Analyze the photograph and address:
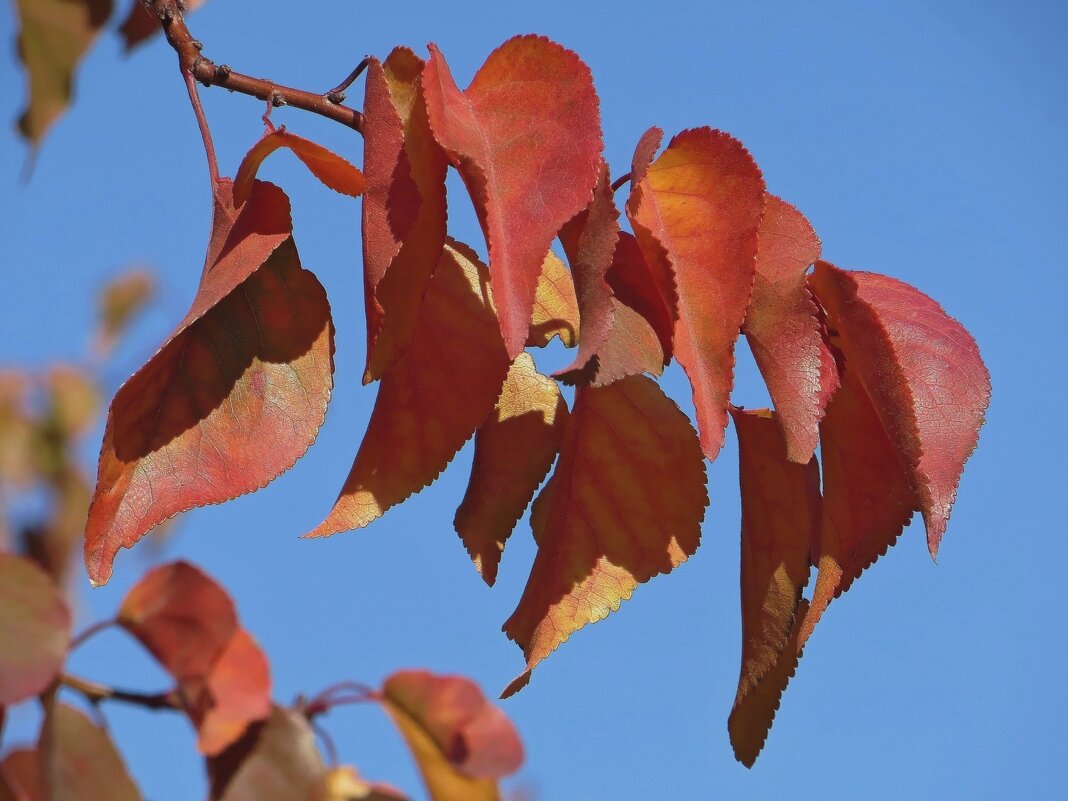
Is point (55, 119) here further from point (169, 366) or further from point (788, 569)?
point (788, 569)

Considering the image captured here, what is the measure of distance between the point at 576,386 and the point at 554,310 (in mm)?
82

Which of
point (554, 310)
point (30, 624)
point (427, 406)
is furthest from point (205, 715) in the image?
point (554, 310)

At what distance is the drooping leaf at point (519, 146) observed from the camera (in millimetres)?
568

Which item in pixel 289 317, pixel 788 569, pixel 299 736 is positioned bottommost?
pixel 299 736

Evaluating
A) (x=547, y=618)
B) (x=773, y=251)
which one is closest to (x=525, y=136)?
(x=773, y=251)

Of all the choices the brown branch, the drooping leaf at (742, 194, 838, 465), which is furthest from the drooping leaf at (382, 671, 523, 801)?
the brown branch

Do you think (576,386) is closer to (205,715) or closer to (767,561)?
(767,561)

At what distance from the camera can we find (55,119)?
521 mm

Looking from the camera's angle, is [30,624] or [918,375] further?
[918,375]

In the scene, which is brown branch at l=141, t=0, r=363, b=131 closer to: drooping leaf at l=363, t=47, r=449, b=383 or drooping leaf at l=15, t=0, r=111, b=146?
drooping leaf at l=363, t=47, r=449, b=383

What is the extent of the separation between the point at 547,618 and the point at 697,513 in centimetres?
10

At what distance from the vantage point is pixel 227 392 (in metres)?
0.67

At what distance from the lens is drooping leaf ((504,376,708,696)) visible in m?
0.70

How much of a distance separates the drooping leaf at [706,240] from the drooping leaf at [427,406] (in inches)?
4.0
